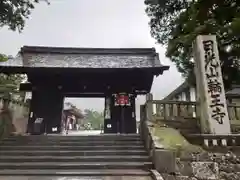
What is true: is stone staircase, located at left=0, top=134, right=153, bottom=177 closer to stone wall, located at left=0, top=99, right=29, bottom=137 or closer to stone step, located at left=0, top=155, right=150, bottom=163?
stone step, located at left=0, top=155, right=150, bottom=163

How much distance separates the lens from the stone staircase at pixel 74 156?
703 cm

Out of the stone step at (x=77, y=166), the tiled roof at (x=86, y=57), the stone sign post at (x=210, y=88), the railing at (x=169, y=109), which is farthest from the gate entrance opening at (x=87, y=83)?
the stone step at (x=77, y=166)

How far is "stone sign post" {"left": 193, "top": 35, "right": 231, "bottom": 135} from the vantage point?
25.2ft

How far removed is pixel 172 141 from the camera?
7207 mm

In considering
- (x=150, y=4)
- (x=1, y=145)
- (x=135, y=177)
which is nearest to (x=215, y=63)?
(x=135, y=177)

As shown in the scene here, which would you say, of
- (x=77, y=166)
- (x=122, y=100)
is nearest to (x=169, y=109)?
(x=77, y=166)

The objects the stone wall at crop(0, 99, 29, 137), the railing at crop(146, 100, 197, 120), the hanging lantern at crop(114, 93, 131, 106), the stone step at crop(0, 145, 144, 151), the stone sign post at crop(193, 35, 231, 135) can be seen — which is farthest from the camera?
the hanging lantern at crop(114, 93, 131, 106)

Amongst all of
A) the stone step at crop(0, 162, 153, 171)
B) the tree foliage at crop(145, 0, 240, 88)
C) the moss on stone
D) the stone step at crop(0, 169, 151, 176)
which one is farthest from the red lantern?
the stone step at crop(0, 169, 151, 176)

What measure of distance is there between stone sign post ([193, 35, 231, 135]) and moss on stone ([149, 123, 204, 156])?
40.8 inches

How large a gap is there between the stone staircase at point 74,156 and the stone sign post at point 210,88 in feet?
7.77

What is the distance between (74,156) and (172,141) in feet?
11.2

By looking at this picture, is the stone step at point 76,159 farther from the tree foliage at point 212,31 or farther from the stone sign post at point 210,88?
the tree foliage at point 212,31

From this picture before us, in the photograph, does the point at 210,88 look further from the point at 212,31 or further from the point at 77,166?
the point at 77,166

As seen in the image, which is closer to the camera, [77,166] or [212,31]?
[77,166]
